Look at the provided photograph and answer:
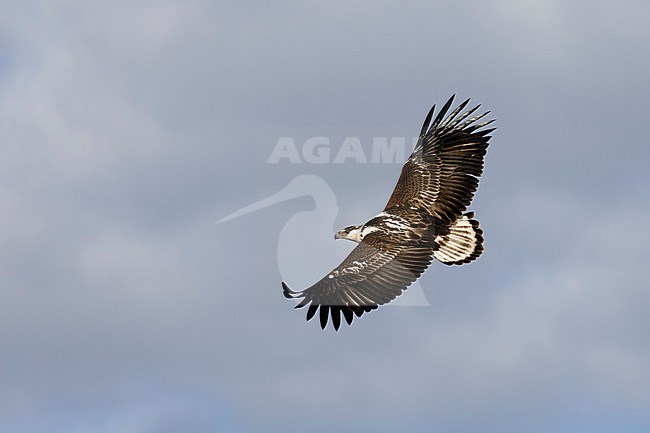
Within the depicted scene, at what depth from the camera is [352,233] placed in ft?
68.9

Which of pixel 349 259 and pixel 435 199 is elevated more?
pixel 435 199

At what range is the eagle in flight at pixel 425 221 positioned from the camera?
19312mm

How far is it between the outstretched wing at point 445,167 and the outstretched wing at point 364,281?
5.14 feet

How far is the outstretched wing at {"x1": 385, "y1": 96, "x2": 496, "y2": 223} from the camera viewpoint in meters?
21.1

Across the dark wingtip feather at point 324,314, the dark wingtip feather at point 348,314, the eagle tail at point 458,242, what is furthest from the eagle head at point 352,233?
the dark wingtip feather at point 324,314

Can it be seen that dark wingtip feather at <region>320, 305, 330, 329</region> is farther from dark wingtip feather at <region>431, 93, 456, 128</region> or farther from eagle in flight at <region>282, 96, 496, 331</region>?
dark wingtip feather at <region>431, 93, 456, 128</region>

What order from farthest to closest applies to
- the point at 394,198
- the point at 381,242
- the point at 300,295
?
the point at 394,198, the point at 381,242, the point at 300,295

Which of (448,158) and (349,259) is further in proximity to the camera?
(448,158)

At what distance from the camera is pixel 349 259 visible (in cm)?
1938

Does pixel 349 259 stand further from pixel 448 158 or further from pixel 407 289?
pixel 448 158

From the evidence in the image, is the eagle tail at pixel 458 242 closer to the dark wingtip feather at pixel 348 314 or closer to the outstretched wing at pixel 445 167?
the outstretched wing at pixel 445 167

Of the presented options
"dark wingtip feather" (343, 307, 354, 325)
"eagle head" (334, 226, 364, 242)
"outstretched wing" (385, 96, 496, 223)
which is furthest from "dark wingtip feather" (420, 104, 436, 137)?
"dark wingtip feather" (343, 307, 354, 325)

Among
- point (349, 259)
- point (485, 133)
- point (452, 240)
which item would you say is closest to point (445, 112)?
point (485, 133)

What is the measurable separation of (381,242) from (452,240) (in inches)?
81.2
